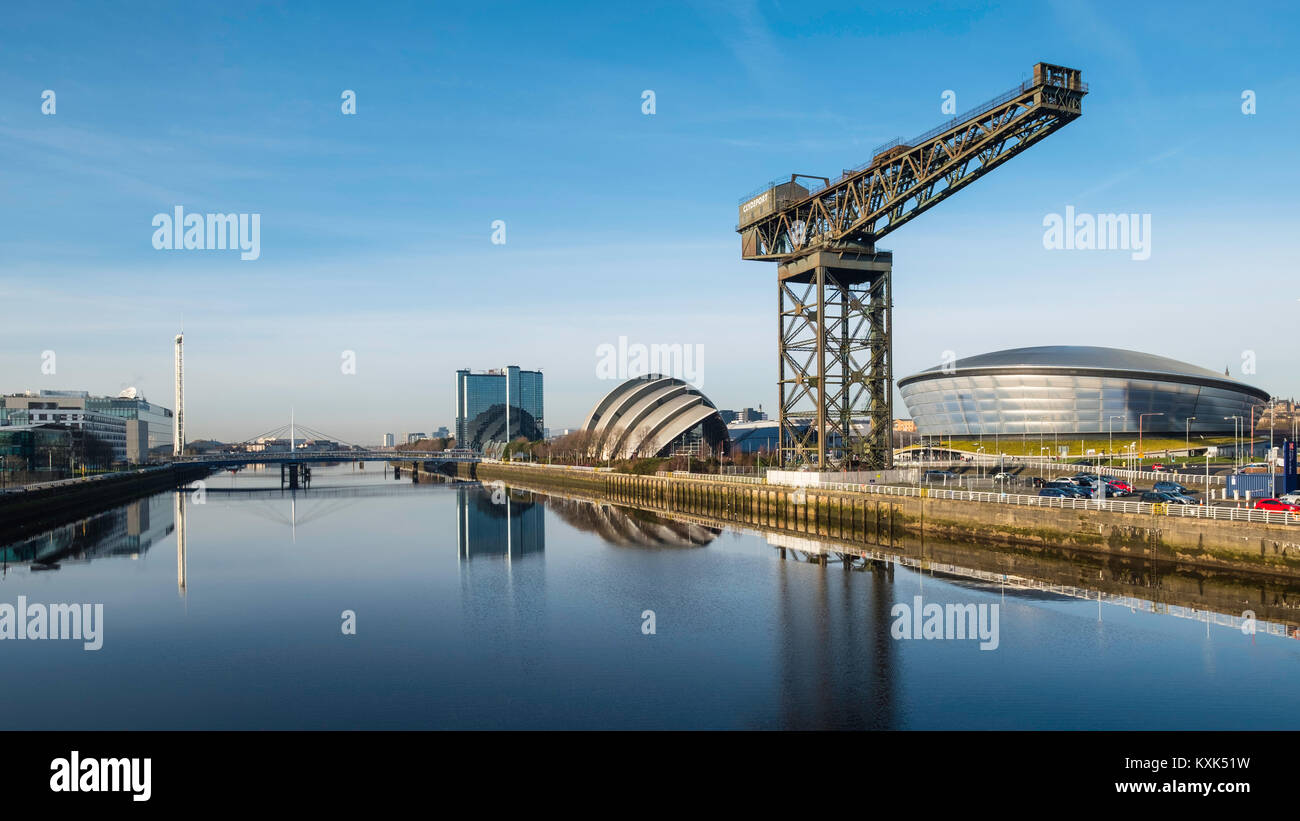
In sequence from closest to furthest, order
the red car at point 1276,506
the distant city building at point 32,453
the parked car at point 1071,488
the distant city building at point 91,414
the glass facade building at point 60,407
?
the red car at point 1276,506 → the parked car at point 1071,488 → the distant city building at point 32,453 → the glass facade building at point 60,407 → the distant city building at point 91,414

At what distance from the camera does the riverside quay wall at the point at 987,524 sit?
2694cm

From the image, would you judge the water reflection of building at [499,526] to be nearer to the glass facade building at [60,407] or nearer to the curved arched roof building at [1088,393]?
the curved arched roof building at [1088,393]

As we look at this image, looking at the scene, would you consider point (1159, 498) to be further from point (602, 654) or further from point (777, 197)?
point (602, 654)

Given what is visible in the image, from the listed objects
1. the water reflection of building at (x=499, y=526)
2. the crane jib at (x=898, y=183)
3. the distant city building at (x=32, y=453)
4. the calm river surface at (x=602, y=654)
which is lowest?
the water reflection of building at (x=499, y=526)

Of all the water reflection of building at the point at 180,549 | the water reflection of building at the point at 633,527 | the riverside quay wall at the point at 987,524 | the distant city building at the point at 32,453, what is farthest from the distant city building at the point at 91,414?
the riverside quay wall at the point at 987,524

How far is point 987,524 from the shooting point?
3712 cm

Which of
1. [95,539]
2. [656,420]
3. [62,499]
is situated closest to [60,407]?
[62,499]

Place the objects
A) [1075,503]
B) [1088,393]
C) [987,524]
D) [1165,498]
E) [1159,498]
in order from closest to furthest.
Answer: [1075,503], [987,524], [1165,498], [1159,498], [1088,393]

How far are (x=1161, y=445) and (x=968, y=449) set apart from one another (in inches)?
716

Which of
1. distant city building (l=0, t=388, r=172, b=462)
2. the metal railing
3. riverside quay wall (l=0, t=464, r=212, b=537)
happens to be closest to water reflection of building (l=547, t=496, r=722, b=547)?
the metal railing

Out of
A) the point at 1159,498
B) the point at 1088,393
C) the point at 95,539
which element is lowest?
the point at 95,539

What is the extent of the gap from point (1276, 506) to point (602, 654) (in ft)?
Result: 85.1

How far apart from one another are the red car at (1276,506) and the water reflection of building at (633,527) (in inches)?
929
